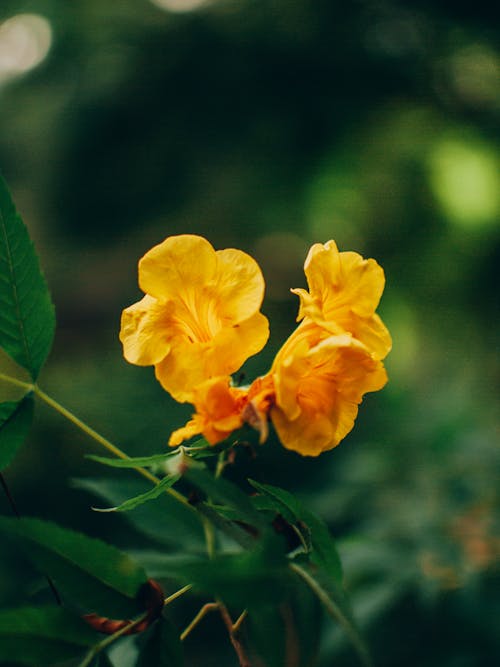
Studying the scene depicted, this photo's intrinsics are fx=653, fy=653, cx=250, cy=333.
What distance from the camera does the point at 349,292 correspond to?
0.50 meters

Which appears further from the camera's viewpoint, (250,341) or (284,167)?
(284,167)

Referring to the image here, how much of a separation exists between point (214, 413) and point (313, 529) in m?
0.12

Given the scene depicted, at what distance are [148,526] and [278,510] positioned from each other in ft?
0.74

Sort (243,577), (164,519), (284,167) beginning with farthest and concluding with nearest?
(284,167) → (164,519) → (243,577)

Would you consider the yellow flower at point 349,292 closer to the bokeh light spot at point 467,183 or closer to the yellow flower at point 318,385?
the yellow flower at point 318,385

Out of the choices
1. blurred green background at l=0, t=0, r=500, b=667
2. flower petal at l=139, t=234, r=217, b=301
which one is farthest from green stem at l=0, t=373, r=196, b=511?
blurred green background at l=0, t=0, r=500, b=667

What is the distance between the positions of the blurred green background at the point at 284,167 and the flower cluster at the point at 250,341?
88cm

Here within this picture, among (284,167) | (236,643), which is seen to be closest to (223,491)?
(236,643)

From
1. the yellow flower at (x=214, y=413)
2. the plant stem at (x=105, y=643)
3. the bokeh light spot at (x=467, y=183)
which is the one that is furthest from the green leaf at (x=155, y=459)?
the bokeh light spot at (x=467, y=183)

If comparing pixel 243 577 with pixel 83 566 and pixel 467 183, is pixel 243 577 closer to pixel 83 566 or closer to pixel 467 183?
pixel 83 566

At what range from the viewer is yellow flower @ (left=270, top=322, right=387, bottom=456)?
0.45 m

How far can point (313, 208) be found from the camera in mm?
1732

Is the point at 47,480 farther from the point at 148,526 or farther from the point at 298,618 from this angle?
the point at 298,618

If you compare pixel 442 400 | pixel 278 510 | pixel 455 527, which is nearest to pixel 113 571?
pixel 278 510
